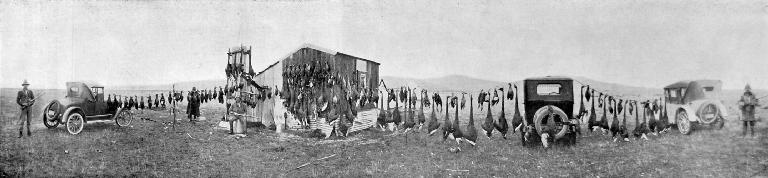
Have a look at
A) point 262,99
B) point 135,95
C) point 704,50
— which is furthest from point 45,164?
point 704,50

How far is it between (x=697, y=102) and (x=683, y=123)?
328 millimetres

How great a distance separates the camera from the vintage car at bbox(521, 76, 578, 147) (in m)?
5.24

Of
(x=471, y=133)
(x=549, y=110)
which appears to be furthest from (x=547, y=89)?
(x=471, y=133)

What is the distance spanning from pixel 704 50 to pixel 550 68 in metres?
1.97

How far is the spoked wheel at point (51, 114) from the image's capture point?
6.06 metres

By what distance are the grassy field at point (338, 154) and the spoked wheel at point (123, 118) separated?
0.08 meters

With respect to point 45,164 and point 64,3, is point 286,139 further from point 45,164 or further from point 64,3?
point 64,3

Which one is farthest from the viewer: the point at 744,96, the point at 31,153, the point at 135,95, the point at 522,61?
the point at 135,95

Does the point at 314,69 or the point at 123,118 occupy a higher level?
the point at 314,69

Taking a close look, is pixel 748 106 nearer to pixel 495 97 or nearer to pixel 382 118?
pixel 495 97

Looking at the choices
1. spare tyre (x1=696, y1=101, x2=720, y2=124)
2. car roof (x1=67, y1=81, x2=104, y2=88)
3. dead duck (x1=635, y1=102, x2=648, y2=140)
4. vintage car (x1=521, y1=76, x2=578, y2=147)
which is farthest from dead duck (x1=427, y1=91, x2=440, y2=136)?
Result: car roof (x1=67, y1=81, x2=104, y2=88)

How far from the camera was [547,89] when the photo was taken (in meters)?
5.35

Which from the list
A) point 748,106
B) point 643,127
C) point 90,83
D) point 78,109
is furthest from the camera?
point 78,109

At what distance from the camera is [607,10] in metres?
5.30
